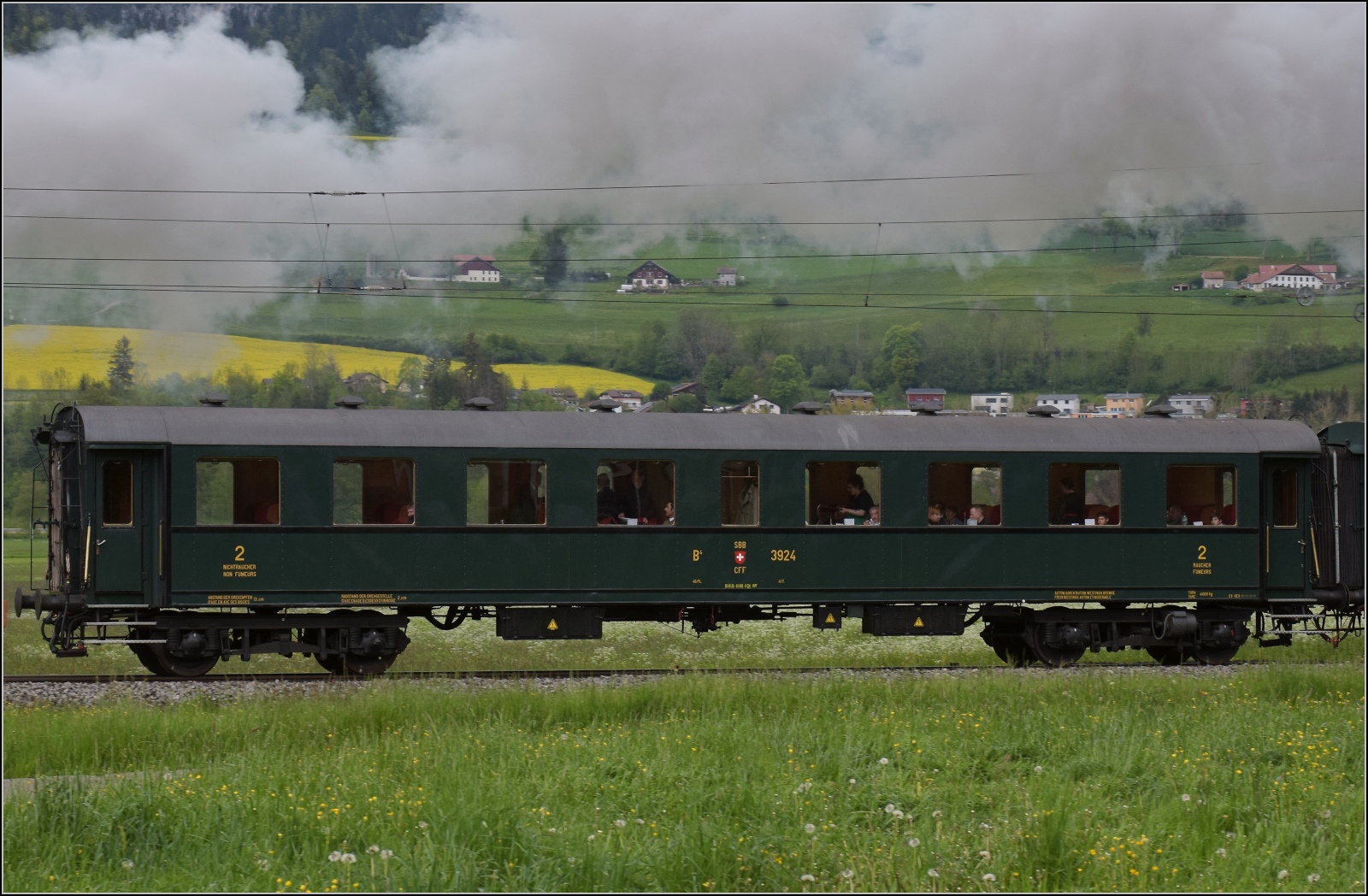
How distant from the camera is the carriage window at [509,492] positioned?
1808cm

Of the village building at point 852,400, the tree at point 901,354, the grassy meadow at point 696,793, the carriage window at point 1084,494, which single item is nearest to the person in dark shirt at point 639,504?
the grassy meadow at point 696,793

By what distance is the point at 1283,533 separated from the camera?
2038 cm

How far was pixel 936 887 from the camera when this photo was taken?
8555 millimetres

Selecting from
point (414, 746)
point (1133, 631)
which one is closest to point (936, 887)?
point (414, 746)

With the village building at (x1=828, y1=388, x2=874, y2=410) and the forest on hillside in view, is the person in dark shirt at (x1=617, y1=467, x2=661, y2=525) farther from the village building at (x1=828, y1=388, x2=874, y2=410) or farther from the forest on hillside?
the forest on hillside

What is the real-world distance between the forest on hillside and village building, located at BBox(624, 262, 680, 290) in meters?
32.9

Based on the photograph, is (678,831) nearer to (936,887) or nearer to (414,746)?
(936,887)

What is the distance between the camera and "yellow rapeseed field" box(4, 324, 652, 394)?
A: 10650cm

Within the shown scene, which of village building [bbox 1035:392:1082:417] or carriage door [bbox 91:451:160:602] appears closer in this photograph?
carriage door [bbox 91:451:160:602]

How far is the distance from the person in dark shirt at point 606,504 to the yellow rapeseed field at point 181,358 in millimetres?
90004

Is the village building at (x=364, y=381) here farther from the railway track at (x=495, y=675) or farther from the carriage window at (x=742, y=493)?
the carriage window at (x=742, y=493)

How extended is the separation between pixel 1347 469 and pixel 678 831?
15333 millimetres

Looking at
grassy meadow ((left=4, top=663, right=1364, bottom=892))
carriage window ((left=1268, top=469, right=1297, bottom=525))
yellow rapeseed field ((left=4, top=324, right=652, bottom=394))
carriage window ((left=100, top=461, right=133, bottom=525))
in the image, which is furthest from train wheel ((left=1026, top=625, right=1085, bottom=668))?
yellow rapeseed field ((left=4, top=324, right=652, bottom=394))

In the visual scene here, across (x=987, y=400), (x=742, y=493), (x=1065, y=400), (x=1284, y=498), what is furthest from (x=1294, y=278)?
(x=742, y=493)
